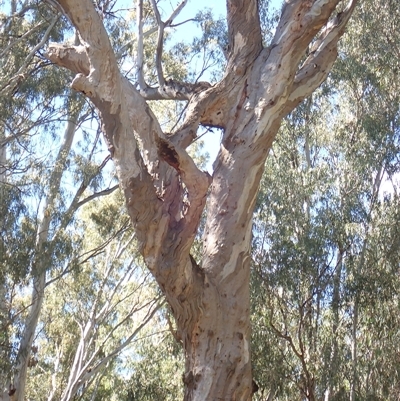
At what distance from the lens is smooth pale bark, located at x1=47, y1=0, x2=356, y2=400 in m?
2.95

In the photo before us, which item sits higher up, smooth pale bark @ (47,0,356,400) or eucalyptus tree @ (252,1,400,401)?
eucalyptus tree @ (252,1,400,401)

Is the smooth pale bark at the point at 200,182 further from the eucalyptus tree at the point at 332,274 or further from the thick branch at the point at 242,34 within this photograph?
the eucalyptus tree at the point at 332,274

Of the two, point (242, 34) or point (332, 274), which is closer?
point (242, 34)

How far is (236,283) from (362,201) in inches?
198

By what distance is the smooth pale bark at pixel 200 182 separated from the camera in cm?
295

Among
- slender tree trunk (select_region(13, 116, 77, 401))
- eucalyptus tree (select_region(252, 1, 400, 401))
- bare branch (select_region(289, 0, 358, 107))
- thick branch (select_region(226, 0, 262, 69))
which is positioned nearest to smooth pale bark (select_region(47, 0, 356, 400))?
thick branch (select_region(226, 0, 262, 69))

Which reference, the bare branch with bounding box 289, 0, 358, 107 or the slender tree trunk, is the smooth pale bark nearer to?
the bare branch with bounding box 289, 0, 358, 107

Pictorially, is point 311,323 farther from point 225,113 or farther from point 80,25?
point 80,25

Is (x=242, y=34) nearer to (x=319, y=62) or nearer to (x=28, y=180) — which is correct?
(x=319, y=62)

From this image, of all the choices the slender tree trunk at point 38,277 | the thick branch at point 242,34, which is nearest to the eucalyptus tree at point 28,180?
the slender tree trunk at point 38,277

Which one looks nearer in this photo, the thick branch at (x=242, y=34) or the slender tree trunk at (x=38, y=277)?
the thick branch at (x=242, y=34)

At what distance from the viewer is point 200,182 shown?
2.97m

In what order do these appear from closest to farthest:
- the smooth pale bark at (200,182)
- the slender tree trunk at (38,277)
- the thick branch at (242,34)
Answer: the smooth pale bark at (200,182), the thick branch at (242,34), the slender tree trunk at (38,277)

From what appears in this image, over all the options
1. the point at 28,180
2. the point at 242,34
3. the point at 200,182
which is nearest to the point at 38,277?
the point at 28,180
